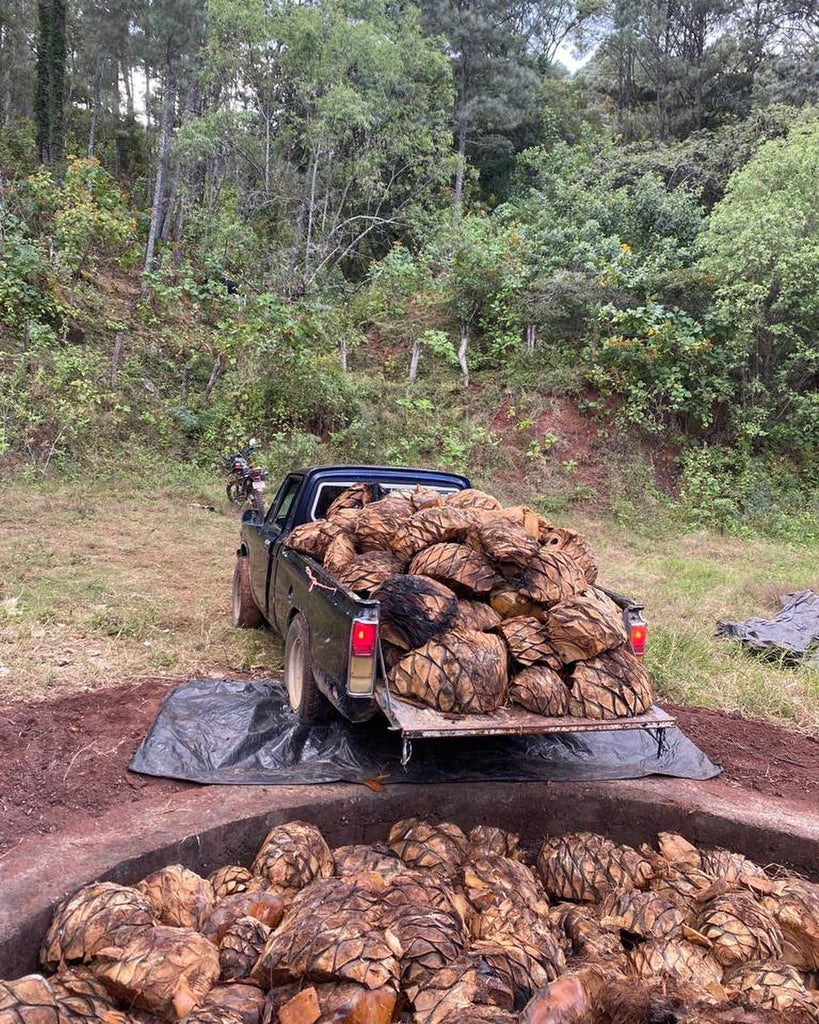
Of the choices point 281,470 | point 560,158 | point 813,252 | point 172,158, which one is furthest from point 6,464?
point 560,158

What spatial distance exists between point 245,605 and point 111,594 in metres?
1.43

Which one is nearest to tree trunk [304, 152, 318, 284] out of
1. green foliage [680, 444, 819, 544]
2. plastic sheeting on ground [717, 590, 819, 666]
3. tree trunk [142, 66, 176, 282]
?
tree trunk [142, 66, 176, 282]

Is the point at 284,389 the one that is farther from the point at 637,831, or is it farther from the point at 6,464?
the point at 637,831

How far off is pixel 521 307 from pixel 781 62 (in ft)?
49.0

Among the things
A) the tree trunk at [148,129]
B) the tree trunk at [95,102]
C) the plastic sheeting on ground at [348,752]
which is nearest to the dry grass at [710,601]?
the plastic sheeting on ground at [348,752]

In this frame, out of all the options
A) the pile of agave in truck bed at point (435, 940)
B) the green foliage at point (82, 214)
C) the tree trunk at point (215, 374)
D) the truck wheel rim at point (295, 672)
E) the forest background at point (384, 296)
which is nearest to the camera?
the pile of agave in truck bed at point (435, 940)

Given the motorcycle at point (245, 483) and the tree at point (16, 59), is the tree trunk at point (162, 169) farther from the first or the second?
the tree at point (16, 59)

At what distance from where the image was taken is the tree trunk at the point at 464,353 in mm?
14617

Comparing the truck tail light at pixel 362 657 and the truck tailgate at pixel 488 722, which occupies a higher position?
the truck tail light at pixel 362 657

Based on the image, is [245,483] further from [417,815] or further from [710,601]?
[417,815]

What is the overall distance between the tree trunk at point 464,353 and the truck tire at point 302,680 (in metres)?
10.5

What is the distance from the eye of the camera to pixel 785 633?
661 centimetres

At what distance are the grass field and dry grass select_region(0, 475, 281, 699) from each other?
16 millimetres

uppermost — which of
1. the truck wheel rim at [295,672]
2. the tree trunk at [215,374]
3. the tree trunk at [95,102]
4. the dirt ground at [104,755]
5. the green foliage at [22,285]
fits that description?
the tree trunk at [95,102]
